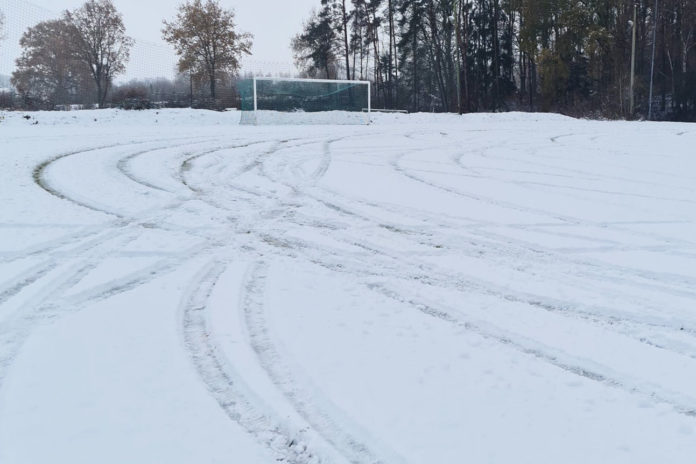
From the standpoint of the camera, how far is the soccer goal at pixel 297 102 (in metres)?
24.9

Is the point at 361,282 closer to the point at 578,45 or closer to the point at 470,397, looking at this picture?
the point at 470,397

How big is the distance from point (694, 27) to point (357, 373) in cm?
4670

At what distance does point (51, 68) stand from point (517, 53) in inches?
1494

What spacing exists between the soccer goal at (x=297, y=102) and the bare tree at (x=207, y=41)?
965 cm

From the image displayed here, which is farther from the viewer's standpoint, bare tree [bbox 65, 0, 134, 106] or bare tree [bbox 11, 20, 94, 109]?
bare tree [bbox 65, 0, 134, 106]

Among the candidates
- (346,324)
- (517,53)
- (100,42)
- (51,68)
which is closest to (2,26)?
(51,68)

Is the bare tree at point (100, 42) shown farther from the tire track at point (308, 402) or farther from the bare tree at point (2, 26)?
the tire track at point (308, 402)

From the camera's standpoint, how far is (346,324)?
3.73 metres

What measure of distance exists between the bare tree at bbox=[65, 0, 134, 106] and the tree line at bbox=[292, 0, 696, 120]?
54.1 ft

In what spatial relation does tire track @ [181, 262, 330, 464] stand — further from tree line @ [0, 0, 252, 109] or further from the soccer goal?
tree line @ [0, 0, 252, 109]

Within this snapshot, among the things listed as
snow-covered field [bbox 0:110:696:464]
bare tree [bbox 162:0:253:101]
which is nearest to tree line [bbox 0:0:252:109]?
bare tree [bbox 162:0:253:101]

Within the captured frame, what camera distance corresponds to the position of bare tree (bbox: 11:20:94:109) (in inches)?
1177

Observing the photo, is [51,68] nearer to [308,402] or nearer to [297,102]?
[297,102]

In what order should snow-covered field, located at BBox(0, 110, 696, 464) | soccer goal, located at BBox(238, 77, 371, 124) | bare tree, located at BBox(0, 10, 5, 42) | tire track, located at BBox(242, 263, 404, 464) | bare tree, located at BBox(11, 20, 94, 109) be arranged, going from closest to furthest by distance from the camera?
1. tire track, located at BBox(242, 263, 404, 464)
2. snow-covered field, located at BBox(0, 110, 696, 464)
3. soccer goal, located at BBox(238, 77, 371, 124)
4. bare tree, located at BBox(0, 10, 5, 42)
5. bare tree, located at BBox(11, 20, 94, 109)
